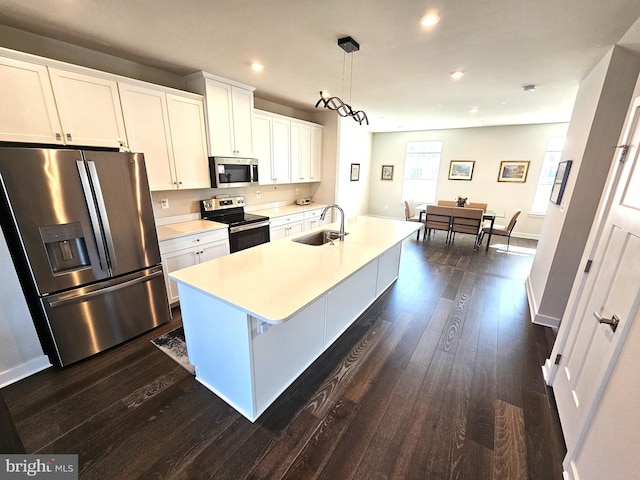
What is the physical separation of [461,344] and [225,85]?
387 centimetres

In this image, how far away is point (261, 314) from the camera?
126 centimetres

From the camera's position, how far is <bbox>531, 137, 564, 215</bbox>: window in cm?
572

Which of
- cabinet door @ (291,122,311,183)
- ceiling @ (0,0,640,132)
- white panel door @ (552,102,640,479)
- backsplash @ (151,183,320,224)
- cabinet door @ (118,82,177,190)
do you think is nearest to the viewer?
white panel door @ (552,102,640,479)

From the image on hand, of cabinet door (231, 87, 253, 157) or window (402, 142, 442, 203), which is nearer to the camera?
cabinet door (231, 87, 253, 157)

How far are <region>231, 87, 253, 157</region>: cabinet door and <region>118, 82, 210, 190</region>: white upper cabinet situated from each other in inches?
17.1

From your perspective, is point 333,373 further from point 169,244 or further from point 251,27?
point 251,27

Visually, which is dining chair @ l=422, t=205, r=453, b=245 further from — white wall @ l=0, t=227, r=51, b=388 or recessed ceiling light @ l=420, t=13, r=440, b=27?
white wall @ l=0, t=227, r=51, b=388

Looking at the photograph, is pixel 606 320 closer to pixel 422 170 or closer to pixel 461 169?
pixel 461 169

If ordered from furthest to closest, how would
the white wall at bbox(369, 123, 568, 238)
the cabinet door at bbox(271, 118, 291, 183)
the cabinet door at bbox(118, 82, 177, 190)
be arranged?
1. the white wall at bbox(369, 123, 568, 238)
2. the cabinet door at bbox(271, 118, 291, 183)
3. the cabinet door at bbox(118, 82, 177, 190)

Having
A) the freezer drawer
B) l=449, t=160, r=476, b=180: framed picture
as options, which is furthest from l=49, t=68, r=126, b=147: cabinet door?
l=449, t=160, r=476, b=180: framed picture

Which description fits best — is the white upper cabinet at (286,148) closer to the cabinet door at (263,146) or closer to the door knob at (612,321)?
the cabinet door at (263,146)

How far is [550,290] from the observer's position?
2.68 meters

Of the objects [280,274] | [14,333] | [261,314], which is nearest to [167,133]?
[14,333]

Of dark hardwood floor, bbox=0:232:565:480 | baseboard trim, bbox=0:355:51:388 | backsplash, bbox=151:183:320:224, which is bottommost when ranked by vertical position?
dark hardwood floor, bbox=0:232:565:480
